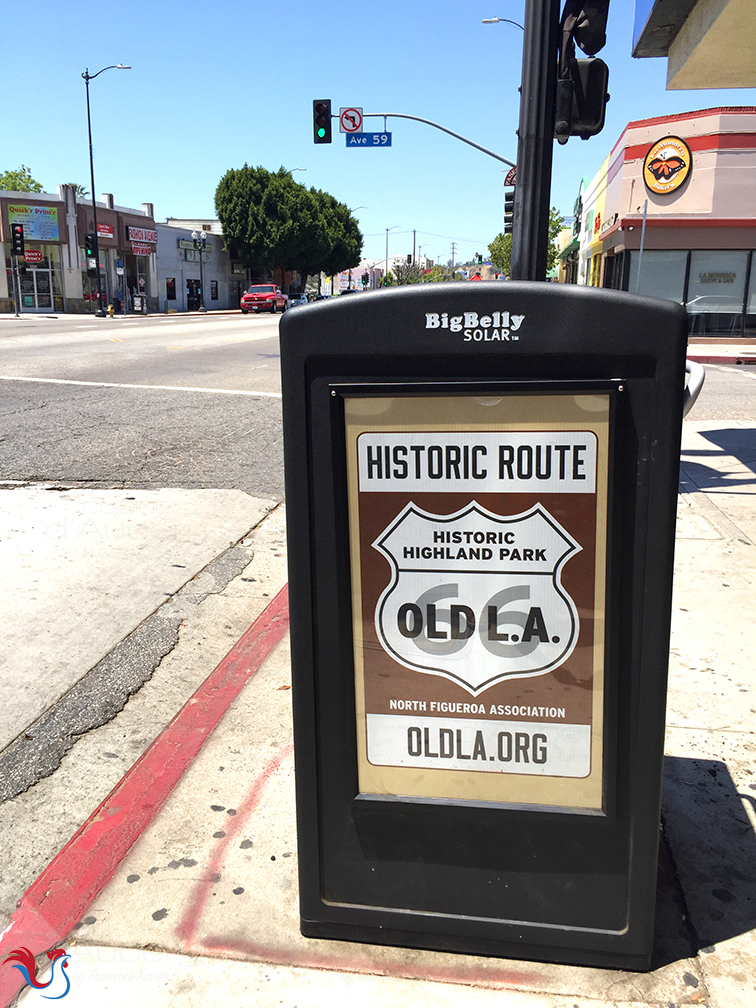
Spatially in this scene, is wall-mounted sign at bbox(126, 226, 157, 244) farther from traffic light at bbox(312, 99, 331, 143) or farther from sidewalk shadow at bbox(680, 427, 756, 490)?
sidewalk shadow at bbox(680, 427, 756, 490)

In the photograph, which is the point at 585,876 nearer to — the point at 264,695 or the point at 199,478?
the point at 264,695

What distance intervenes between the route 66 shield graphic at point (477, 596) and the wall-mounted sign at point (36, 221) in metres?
52.2

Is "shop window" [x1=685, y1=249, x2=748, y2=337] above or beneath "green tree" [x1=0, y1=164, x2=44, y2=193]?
beneath

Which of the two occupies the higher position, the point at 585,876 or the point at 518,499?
the point at 518,499

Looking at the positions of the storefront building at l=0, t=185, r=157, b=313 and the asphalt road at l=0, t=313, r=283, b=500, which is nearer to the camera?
the asphalt road at l=0, t=313, r=283, b=500

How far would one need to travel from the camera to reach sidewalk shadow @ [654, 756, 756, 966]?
239cm

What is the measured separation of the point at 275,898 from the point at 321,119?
20112 mm

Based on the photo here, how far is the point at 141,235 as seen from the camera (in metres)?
56.6

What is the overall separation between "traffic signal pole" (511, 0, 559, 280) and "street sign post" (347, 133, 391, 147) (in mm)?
18936

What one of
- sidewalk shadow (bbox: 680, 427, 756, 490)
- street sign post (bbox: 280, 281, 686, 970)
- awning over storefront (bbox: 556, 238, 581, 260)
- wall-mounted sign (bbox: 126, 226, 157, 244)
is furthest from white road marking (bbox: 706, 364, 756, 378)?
wall-mounted sign (bbox: 126, 226, 157, 244)

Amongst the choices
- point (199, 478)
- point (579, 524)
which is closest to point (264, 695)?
point (579, 524)

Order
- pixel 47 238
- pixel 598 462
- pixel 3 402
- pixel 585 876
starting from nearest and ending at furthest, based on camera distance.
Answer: pixel 598 462, pixel 585 876, pixel 3 402, pixel 47 238

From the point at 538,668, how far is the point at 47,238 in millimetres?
53667

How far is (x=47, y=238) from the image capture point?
49562 mm
